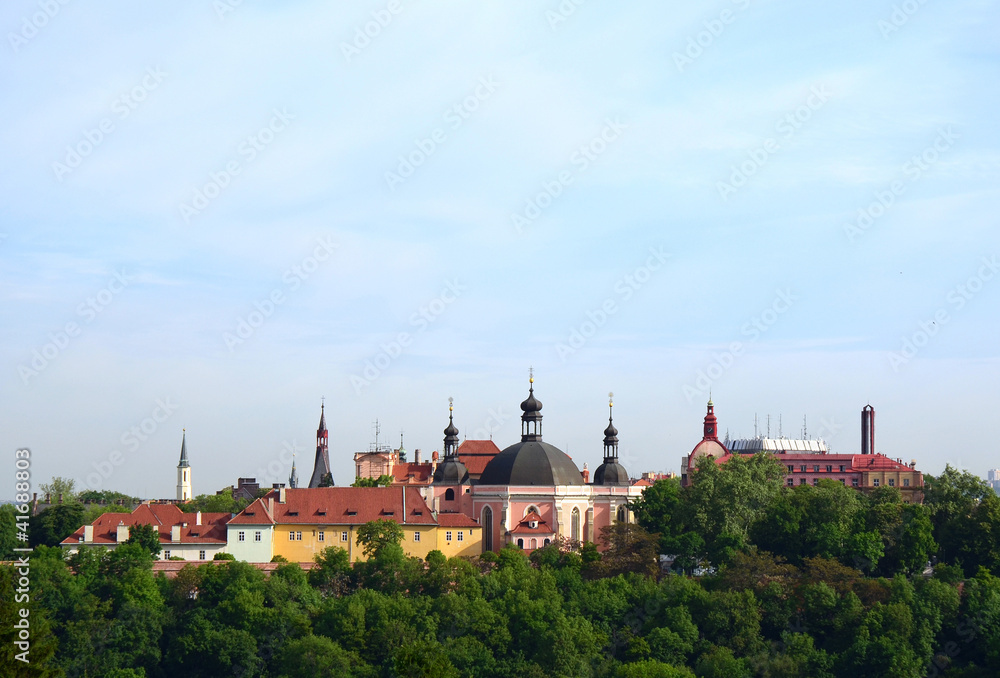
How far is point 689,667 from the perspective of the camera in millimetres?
82688

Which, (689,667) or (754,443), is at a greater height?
(754,443)

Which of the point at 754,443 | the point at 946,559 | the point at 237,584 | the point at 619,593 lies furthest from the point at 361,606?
the point at 754,443

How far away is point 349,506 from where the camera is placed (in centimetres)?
9550

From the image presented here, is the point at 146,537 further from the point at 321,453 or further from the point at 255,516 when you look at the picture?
the point at 321,453

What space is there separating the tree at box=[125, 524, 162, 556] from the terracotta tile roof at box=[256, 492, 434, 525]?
23.8 ft

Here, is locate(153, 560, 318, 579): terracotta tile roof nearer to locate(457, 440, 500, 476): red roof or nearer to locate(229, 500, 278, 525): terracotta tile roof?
locate(229, 500, 278, 525): terracotta tile roof

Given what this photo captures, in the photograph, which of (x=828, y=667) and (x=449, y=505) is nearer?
(x=828, y=667)

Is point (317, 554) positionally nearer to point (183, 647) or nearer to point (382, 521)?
point (382, 521)

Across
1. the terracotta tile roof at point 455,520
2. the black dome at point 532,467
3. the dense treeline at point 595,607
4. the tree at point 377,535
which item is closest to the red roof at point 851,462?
the black dome at point 532,467

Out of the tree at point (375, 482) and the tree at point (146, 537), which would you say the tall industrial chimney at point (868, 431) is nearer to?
the tree at point (375, 482)

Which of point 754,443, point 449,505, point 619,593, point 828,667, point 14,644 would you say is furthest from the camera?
point 754,443

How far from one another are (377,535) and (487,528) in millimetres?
11521

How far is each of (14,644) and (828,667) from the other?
42.8 meters

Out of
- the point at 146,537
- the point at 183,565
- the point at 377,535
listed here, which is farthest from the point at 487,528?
the point at 146,537
